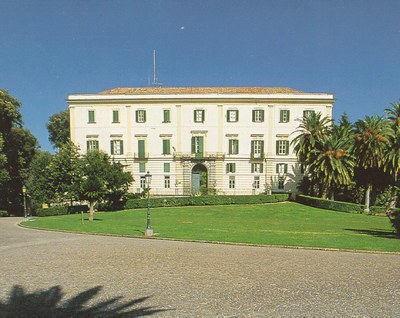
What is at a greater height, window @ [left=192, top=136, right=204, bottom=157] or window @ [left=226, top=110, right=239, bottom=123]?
window @ [left=226, top=110, right=239, bottom=123]

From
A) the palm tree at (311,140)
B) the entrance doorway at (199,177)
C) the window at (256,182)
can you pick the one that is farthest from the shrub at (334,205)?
the entrance doorway at (199,177)

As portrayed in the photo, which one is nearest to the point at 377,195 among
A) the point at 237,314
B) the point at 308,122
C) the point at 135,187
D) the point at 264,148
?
the point at 308,122

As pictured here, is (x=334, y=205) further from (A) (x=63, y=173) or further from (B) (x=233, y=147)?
(A) (x=63, y=173)

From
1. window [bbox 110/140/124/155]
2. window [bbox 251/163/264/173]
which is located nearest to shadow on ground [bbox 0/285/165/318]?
window [bbox 251/163/264/173]

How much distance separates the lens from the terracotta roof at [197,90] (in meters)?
41.7

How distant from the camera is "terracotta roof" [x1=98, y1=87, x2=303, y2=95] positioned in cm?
4173

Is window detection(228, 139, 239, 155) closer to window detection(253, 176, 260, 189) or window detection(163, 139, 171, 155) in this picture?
window detection(253, 176, 260, 189)

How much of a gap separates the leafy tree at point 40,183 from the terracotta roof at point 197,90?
15131mm

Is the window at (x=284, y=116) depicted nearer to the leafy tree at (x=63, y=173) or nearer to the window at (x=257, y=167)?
the window at (x=257, y=167)

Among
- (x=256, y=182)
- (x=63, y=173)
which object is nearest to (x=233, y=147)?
(x=256, y=182)

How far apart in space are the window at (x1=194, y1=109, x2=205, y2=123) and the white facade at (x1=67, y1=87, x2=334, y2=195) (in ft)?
0.25

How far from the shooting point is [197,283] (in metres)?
6.74

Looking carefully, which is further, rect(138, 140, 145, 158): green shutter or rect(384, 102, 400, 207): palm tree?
rect(138, 140, 145, 158): green shutter

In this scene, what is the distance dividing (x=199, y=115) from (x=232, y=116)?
5.08m
